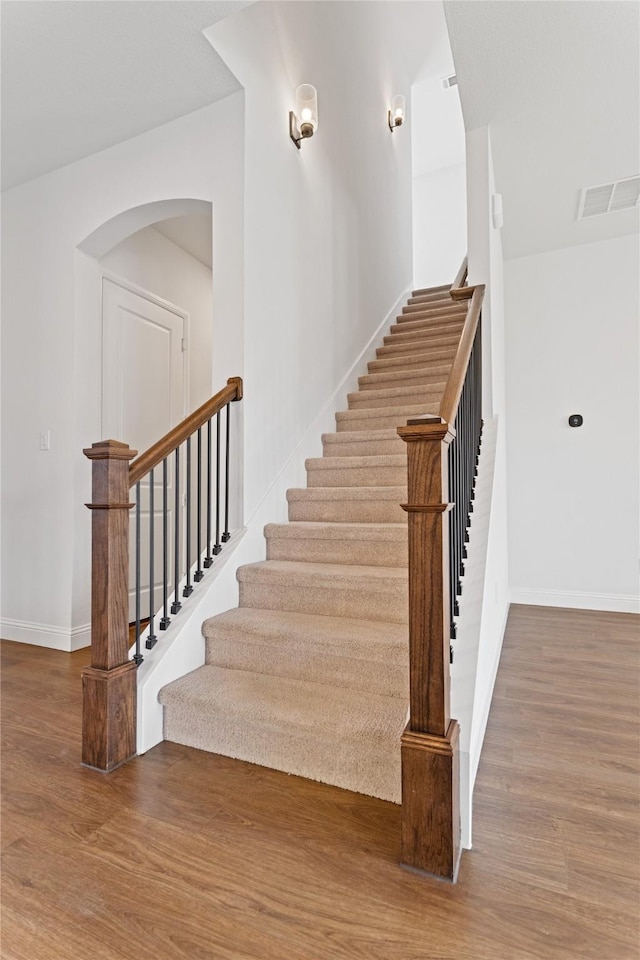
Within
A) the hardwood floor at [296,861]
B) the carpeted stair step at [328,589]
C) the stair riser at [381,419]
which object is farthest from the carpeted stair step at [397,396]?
the hardwood floor at [296,861]

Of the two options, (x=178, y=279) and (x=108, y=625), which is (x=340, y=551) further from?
(x=178, y=279)

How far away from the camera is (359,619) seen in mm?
2283

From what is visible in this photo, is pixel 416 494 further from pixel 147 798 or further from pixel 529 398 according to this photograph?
pixel 529 398

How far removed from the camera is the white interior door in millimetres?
3480

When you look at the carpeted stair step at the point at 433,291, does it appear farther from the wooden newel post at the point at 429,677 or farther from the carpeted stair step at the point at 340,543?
the wooden newel post at the point at 429,677

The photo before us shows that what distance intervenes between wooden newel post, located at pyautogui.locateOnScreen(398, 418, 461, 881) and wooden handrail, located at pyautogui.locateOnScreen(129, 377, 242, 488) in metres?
1.04

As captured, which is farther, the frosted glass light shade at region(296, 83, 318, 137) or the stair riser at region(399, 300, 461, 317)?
the stair riser at region(399, 300, 461, 317)

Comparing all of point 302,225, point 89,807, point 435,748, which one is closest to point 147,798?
point 89,807

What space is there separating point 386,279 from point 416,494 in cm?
Answer: 475

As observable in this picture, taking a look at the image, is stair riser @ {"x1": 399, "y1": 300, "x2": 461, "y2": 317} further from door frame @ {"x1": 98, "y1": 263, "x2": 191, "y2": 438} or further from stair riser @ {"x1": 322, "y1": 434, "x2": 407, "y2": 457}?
door frame @ {"x1": 98, "y1": 263, "x2": 191, "y2": 438}

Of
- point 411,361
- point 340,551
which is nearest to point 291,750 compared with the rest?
point 340,551

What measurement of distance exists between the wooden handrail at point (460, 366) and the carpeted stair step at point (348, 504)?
0.81 m

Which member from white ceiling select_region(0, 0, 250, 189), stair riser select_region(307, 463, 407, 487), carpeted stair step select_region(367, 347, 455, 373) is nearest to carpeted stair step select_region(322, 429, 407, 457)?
stair riser select_region(307, 463, 407, 487)

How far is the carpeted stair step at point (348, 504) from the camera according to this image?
2840mm
